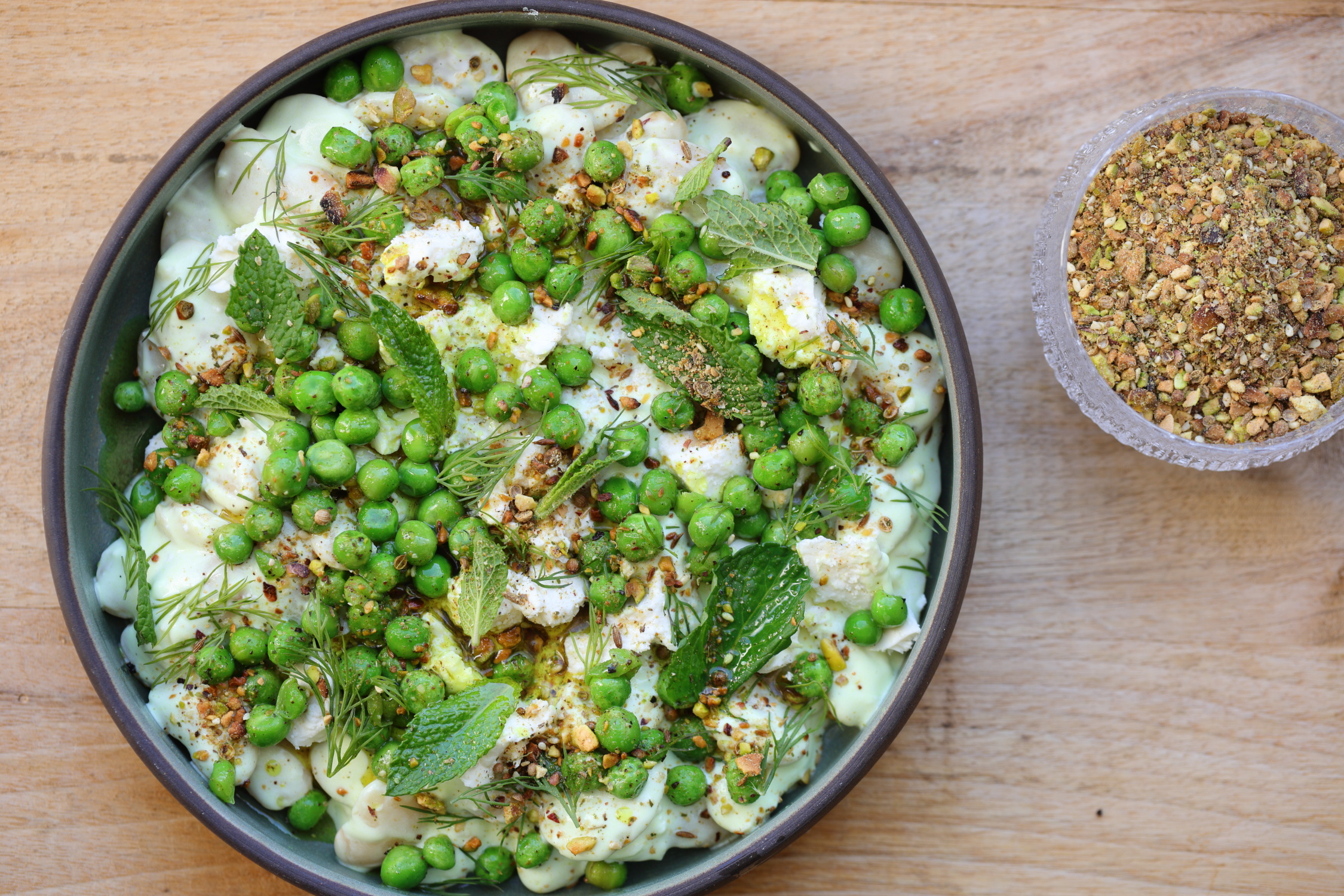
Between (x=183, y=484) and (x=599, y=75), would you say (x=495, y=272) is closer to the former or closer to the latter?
(x=599, y=75)

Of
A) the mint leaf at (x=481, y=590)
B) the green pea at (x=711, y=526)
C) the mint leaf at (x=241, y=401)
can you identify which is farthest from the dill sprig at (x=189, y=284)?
the green pea at (x=711, y=526)

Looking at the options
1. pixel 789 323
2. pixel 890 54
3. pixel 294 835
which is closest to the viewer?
pixel 789 323

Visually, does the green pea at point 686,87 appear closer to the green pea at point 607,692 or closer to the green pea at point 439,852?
the green pea at point 607,692

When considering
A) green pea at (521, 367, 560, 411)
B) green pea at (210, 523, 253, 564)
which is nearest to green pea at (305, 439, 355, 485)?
green pea at (210, 523, 253, 564)

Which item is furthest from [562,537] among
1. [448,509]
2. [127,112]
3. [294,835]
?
[127,112]

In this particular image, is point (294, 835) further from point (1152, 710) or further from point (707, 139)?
point (1152, 710)

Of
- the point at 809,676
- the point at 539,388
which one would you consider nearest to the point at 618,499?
the point at 539,388
